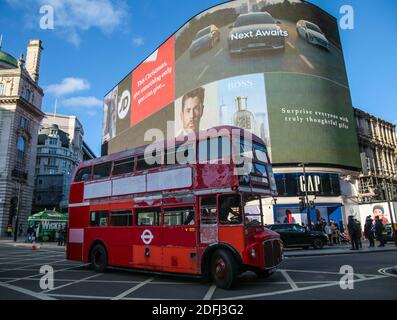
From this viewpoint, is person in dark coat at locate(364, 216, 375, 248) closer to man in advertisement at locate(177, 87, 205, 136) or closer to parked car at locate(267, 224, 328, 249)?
parked car at locate(267, 224, 328, 249)

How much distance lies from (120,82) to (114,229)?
178 feet

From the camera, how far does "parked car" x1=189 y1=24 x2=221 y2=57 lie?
42438mm

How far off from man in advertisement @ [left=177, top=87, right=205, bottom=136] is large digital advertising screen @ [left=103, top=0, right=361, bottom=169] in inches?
5.1

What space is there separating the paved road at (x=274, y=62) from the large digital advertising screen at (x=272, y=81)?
12cm

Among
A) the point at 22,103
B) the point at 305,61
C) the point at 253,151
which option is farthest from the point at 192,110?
the point at 253,151

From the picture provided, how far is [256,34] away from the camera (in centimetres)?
3969

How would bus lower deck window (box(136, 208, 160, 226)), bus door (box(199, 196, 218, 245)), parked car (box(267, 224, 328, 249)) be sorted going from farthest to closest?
parked car (box(267, 224, 328, 249)) → bus lower deck window (box(136, 208, 160, 226)) → bus door (box(199, 196, 218, 245))

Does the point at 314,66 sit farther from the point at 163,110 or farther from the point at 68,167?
the point at 68,167

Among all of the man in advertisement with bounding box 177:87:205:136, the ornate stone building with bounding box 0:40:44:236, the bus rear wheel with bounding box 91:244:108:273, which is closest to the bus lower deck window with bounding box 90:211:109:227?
the bus rear wheel with bounding box 91:244:108:273

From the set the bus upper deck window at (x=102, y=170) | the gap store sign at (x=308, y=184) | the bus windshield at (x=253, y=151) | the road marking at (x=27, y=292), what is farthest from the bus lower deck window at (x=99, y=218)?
the gap store sign at (x=308, y=184)

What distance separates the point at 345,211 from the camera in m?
36.8

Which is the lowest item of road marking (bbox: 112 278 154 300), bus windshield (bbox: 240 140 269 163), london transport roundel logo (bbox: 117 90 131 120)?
road marking (bbox: 112 278 154 300)

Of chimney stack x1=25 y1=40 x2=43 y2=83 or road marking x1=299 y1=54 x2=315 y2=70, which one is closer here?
road marking x1=299 y1=54 x2=315 y2=70

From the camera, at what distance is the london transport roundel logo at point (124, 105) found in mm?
57688
